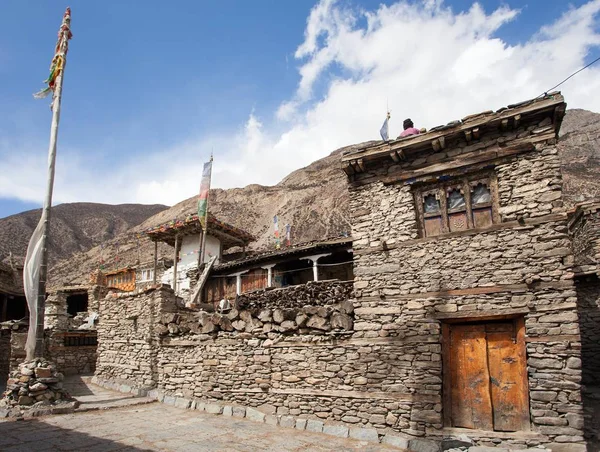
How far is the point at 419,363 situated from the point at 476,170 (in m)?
4.46

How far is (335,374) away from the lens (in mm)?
9469

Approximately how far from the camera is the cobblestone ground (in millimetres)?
7535

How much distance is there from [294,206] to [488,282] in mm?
49324

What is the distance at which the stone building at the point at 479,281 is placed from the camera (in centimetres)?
768

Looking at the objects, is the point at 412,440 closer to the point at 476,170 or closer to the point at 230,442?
the point at 230,442

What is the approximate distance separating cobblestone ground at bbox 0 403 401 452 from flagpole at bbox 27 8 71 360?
269 centimetres

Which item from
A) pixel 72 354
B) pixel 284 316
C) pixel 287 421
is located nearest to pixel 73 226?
pixel 72 354

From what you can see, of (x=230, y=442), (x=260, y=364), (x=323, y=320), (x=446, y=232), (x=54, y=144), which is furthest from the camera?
(x=54, y=144)

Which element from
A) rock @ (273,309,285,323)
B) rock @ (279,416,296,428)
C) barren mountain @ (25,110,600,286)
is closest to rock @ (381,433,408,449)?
rock @ (279,416,296,428)

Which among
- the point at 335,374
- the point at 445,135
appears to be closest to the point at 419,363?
the point at 335,374

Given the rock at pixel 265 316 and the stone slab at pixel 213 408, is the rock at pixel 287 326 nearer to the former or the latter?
the rock at pixel 265 316

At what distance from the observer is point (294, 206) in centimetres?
5731

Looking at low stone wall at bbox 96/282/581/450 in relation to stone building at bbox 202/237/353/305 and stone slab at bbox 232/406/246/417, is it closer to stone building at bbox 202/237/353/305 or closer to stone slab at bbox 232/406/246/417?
stone slab at bbox 232/406/246/417

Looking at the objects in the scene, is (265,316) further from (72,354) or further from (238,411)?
(72,354)
